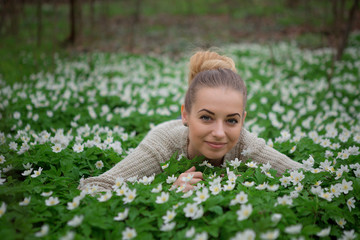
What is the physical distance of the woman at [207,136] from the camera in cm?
231

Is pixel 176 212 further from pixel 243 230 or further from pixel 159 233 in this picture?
pixel 243 230

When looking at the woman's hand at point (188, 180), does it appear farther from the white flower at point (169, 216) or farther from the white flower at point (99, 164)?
the white flower at point (99, 164)

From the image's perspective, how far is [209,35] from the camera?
48.1ft

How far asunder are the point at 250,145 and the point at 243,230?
3.75 ft

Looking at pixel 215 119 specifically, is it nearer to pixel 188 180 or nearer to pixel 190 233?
pixel 188 180

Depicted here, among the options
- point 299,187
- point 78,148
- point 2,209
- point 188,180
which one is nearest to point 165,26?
point 78,148

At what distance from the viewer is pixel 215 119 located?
232 centimetres

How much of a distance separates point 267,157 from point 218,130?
73 cm

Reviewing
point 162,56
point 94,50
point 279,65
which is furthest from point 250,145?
point 94,50

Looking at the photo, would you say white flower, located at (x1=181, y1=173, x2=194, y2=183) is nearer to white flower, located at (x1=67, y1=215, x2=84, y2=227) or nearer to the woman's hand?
the woman's hand

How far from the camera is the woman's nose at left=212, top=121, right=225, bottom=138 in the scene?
2.26 meters

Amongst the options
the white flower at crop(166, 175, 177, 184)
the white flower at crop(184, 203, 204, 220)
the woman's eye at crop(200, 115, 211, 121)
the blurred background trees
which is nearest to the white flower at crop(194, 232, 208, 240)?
the white flower at crop(184, 203, 204, 220)

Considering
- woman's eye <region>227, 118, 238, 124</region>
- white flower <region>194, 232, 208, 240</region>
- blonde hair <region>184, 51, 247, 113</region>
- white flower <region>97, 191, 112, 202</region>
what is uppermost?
blonde hair <region>184, 51, 247, 113</region>

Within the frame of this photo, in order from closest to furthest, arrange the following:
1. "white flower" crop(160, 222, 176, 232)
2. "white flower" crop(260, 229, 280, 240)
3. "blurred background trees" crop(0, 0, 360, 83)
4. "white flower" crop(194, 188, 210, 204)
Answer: "white flower" crop(260, 229, 280, 240) → "white flower" crop(160, 222, 176, 232) → "white flower" crop(194, 188, 210, 204) → "blurred background trees" crop(0, 0, 360, 83)
